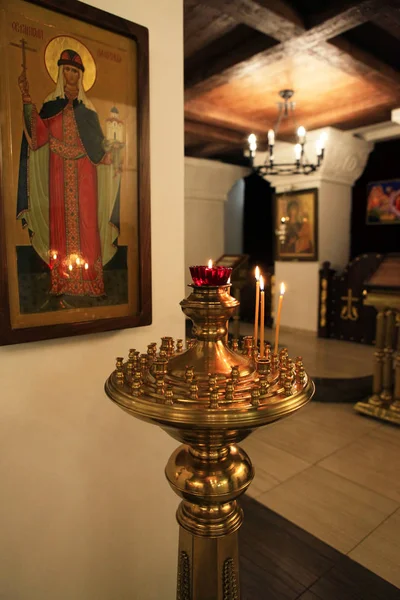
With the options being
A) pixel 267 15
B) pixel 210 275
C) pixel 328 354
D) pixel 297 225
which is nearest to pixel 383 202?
pixel 297 225

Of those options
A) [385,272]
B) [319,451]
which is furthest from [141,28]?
[385,272]

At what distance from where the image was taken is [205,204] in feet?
27.9

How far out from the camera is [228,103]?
5.14 meters

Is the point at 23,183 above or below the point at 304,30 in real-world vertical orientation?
below

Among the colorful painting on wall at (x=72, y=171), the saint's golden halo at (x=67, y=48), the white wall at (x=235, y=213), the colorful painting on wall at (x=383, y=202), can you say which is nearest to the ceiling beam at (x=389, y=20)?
the colorful painting on wall at (x=72, y=171)

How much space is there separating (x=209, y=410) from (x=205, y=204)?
803cm

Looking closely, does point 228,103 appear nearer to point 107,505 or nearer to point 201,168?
point 201,168

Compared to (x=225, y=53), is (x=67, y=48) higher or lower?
lower

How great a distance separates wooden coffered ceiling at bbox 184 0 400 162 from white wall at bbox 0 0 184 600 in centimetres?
195

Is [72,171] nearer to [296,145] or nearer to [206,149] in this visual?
[296,145]

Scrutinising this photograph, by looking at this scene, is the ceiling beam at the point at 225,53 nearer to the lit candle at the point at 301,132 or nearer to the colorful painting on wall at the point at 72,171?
the lit candle at the point at 301,132

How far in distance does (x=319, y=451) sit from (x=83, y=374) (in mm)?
2428

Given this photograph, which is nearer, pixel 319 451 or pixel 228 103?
pixel 319 451

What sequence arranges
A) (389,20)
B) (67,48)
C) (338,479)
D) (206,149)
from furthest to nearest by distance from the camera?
(206,149) < (389,20) < (338,479) < (67,48)
